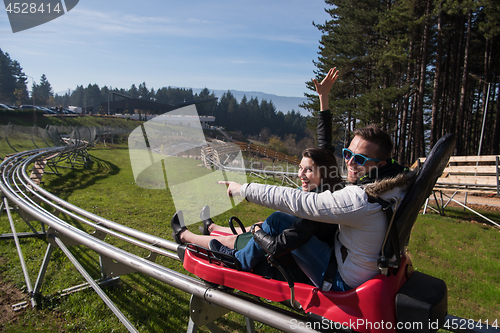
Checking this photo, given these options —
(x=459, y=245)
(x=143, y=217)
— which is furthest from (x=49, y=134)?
(x=459, y=245)

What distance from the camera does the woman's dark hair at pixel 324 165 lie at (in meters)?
2.32

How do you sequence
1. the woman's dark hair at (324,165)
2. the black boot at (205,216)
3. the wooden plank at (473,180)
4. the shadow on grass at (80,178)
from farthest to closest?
the shadow on grass at (80,178) → the wooden plank at (473,180) → the black boot at (205,216) → the woman's dark hair at (324,165)

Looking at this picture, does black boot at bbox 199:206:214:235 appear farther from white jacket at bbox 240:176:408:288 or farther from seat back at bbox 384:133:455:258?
seat back at bbox 384:133:455:258

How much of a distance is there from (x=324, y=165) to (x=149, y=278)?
371 centimetres

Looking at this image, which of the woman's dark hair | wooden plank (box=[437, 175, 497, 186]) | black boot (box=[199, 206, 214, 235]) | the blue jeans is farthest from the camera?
wooden plank (box=[437, 175, 497, 186])

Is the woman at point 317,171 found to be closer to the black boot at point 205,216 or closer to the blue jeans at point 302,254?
the blue jeans at point 302,254

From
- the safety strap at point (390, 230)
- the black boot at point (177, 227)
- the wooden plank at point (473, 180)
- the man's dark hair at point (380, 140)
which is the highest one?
the man's dark hair at point (380, 140)

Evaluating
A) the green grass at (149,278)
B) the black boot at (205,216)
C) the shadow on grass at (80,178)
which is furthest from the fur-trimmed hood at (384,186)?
the shadow on grass at (80,178)

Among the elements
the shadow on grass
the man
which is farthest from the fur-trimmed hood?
the shadow on grass

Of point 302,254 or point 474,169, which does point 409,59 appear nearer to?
point 474,169

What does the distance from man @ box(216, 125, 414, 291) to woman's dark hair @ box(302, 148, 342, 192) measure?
15 cm

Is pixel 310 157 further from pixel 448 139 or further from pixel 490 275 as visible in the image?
pixel 490 275

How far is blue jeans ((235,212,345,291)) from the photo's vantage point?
2121mm

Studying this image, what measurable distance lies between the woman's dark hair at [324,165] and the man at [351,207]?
15 centimetres
